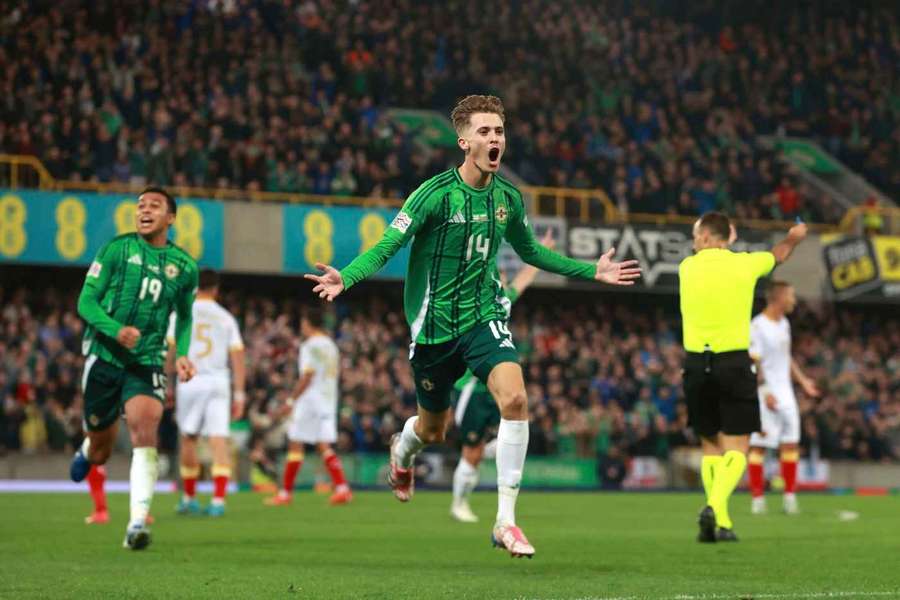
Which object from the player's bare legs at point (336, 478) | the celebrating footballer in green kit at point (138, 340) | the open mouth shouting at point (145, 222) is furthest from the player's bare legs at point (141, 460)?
the player's bare legs at point (336, 478)

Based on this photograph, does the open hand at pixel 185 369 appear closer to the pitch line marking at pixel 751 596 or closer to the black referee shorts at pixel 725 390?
the black referee shorts at pixel 725 390

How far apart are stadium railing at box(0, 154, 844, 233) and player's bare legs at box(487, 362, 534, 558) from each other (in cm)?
2117

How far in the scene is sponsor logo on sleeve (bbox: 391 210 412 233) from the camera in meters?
8.47

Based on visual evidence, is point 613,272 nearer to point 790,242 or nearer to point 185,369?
point 790,242

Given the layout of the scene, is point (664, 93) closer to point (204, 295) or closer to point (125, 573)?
point (204, 295)

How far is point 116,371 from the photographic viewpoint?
1030cm

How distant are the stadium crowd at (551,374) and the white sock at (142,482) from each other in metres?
15.2

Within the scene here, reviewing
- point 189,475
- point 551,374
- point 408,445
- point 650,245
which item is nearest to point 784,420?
point 189,475

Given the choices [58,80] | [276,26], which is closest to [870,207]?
[276,26]

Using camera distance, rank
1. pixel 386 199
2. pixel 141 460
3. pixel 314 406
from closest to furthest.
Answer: pixel 141 460 < pixel 314 406 < pixel 386 199

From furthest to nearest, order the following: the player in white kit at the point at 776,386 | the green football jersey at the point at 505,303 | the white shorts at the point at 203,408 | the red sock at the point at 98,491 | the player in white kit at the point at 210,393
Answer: the player in white kit at the point at 776,386 < the white shorts at the point at 203,408 < the player in white kit at the point at 210,393 < the red sock at the point at 98,491 < the green football jersey at the point at 505,303

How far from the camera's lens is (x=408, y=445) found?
990cm

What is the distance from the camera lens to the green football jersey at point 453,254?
8719 millimetres

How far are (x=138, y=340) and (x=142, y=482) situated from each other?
943 millimetres
